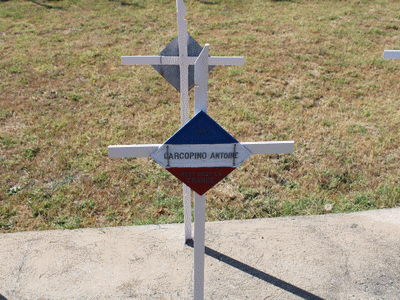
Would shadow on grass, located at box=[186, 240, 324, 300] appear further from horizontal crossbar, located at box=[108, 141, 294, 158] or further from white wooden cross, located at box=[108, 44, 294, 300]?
horizontal crossbar, located at box=[108, 141, 294, 158]

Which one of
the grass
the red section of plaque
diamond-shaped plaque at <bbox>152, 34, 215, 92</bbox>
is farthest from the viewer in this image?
the grass

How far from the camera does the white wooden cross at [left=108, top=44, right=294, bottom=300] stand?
67.8 inches

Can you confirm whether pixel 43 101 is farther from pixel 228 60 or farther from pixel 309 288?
pixel 309 288

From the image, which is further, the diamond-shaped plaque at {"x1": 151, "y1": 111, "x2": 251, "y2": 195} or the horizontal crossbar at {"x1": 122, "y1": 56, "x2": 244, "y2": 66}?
the horizontal crossbar at {"x1": 122, "y1": 56, "x2": 244, "y2": 66}

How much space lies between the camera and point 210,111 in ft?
17.4

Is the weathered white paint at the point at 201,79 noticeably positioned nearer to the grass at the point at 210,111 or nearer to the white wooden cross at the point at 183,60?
the white wooden cross at the point at 183,60

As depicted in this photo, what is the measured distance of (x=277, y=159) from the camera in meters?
4.29

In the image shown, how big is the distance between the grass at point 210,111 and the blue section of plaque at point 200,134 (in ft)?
5.97

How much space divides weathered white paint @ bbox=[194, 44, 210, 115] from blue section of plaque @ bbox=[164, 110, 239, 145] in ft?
0.17

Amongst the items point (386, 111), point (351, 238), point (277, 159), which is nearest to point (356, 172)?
point (277, 159)

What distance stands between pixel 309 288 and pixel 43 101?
15.0 feet

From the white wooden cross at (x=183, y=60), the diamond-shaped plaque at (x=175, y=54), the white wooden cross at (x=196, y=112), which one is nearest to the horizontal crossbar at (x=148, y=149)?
the white wooden cross at (x=196, y=112)

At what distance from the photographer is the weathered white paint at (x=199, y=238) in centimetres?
195

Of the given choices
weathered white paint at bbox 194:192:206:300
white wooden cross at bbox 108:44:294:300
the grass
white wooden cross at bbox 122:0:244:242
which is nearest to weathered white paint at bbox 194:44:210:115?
white wooden cross at bbox 108:44:294:300
